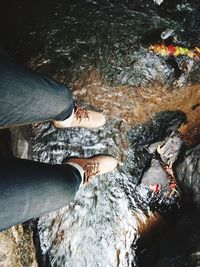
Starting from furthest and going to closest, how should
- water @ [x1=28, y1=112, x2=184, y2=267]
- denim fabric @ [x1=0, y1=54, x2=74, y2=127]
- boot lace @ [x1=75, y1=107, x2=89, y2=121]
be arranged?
water @ [x1=28, y1=112, x2=184, y2=267] < boot lace @ [x1=75, y1=107, x2=89, y2=121] < denim fabric @ [x1=0, y1=54, x2=74, y2=127]

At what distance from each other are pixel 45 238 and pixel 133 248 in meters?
0.89

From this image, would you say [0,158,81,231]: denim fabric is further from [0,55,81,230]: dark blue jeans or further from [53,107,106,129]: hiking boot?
[53,107,106,129]: hiking boot

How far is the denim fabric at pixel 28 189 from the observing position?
5.27ft

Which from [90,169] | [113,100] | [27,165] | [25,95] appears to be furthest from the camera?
[113,100]

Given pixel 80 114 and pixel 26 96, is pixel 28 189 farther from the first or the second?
pixel 80 114

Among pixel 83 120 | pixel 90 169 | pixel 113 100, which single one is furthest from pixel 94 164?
pixel 113 100

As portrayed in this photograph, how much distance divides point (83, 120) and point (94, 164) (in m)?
0.43

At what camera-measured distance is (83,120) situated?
9.36 ft

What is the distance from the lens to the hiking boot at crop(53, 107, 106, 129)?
2.64 m

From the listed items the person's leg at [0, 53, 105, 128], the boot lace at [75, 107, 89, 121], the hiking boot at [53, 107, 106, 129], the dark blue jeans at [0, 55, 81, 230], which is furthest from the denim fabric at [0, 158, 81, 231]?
the boot lace at [75, 107, 89, 121]

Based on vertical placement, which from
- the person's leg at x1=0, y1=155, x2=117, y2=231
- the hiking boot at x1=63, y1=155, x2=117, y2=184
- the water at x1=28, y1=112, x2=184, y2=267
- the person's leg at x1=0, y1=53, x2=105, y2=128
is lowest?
Result: the water at x1=28, y1=112, x2=184, y2=267

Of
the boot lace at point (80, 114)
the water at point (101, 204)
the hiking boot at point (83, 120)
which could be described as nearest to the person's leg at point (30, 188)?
the hiking boot at point (83, 120)

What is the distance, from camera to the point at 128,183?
3.13 meters

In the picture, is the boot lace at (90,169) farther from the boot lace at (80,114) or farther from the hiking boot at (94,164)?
the boot lace at (80,114)
